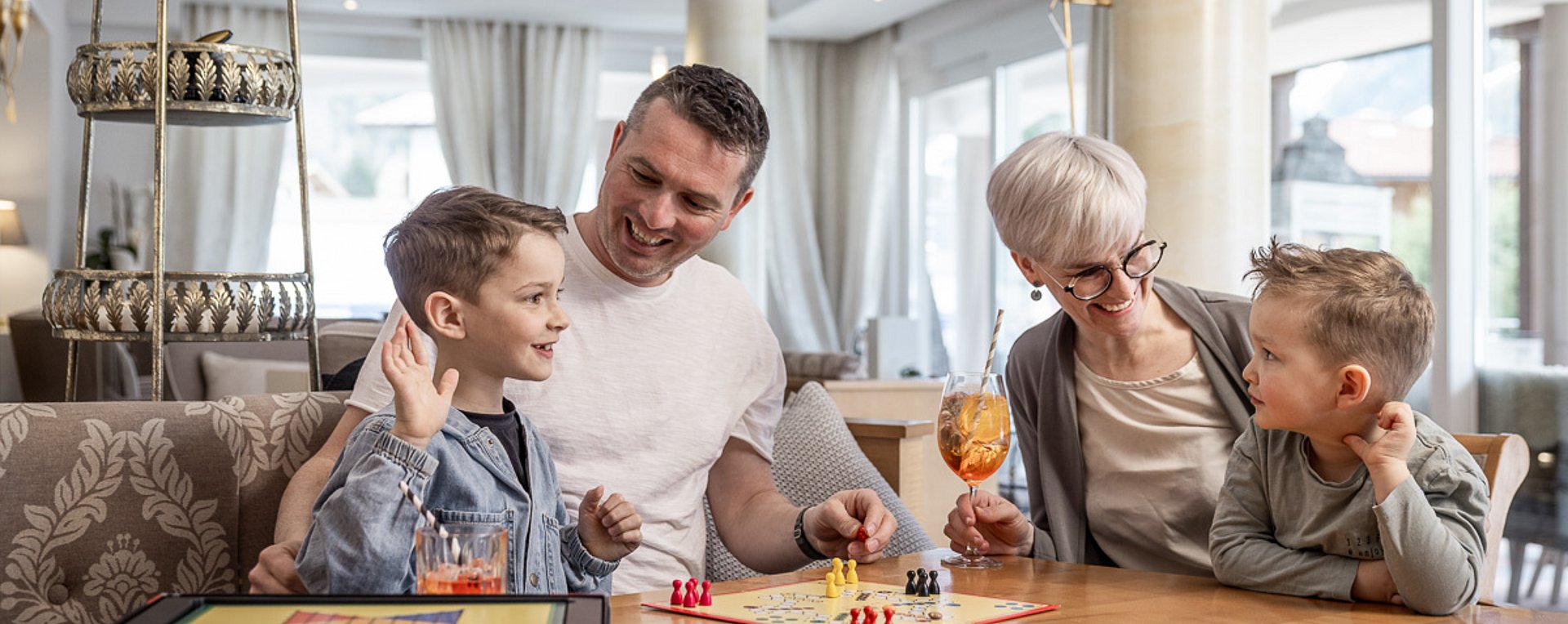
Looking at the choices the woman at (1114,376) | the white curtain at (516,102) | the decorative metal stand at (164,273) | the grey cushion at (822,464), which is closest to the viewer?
the woman at (1114,376)

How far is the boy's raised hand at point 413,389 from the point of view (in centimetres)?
120

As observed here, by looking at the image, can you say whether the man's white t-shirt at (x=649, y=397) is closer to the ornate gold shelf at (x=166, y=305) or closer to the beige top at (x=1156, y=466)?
the ornate gold shelf at (x=166, y=305)

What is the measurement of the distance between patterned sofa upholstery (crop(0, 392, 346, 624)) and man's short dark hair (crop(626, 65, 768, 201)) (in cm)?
66

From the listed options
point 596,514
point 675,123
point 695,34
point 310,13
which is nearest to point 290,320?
point 675,123

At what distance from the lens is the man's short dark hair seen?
1.85 m

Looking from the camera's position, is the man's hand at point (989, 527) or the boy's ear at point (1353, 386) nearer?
the boy's ear at point (1353, 386)

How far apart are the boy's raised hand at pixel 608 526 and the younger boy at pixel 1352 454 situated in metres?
0.63

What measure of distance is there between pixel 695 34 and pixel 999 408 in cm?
585

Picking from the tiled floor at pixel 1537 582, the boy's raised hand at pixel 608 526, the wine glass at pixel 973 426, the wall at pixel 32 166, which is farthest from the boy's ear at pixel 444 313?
the wall at pixel 32 166

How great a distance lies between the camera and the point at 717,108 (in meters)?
1.85

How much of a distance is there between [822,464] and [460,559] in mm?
1434

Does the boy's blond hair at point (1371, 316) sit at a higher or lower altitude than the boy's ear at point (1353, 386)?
higher

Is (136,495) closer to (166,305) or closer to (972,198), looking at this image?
(166,305)

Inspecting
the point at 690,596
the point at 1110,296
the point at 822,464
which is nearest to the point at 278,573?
the point at 690,596
